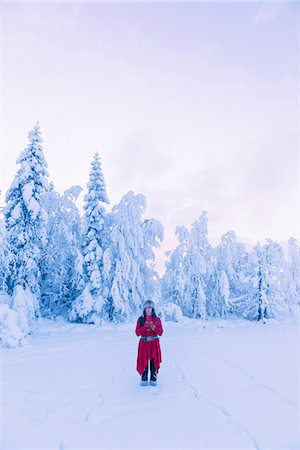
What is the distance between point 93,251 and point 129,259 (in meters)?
2.69

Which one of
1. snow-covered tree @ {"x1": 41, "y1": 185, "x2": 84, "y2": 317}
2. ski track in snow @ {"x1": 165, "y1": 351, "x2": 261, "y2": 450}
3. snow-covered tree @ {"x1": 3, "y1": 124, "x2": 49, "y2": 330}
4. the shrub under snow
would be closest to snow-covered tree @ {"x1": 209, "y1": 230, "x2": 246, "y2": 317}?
snow-covered tree @ {"x1": 41, "y1": 185, "x2": 84, "y2": 317}

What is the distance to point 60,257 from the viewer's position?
2328cm

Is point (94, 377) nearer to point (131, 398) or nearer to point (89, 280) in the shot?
point (131, 398)

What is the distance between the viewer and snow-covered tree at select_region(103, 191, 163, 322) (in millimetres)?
21984

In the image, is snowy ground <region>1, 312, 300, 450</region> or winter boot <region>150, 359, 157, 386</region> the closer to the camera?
snowy ground <region>1, 312, 300, 450</region>

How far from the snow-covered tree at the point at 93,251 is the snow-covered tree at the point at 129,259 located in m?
0.74

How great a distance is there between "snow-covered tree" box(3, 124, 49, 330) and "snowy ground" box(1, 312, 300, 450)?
765 cm

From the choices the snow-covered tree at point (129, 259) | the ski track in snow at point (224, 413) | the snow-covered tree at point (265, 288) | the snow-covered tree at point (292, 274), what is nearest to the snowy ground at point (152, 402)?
the ski track in snow at point (224, 413)

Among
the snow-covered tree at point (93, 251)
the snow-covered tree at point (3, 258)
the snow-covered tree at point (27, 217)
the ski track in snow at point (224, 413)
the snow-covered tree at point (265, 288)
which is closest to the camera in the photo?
the ski track in snow at point (224, 413)

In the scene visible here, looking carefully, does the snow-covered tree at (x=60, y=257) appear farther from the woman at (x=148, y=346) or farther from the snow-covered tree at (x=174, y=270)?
the woman at (x=148, y=346)

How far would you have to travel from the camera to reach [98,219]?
74.1 ft

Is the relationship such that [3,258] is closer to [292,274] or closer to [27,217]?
[27,217]

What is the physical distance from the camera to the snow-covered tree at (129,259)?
22.0 meters

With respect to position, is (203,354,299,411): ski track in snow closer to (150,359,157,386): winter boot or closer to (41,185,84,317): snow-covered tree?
(150,359,157,386): winter boot
